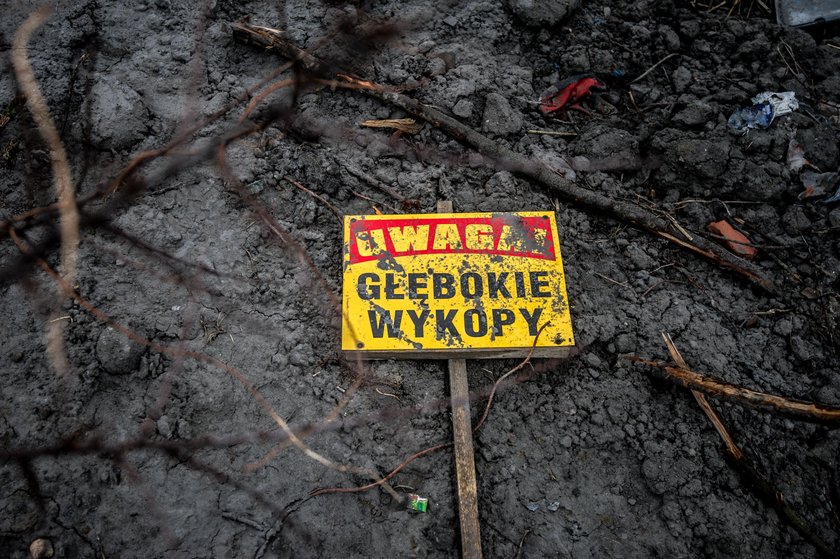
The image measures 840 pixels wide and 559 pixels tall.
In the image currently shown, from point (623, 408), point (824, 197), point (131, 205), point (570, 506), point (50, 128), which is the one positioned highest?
point (50, 128)

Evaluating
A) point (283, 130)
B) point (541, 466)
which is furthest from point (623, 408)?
point (283, 130)

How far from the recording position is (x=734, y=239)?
8.39 ft

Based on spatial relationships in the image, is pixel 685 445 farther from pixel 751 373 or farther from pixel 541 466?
pixel 541 466

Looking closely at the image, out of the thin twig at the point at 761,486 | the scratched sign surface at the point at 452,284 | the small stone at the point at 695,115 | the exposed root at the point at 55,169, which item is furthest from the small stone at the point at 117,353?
the small stone at the point at 695,115

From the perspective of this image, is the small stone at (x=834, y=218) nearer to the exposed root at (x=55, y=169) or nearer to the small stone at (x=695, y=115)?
the small stone at (x=695, y=115)

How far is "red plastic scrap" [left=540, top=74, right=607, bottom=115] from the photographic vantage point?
2914 mm

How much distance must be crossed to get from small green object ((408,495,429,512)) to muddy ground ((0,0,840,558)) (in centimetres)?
3

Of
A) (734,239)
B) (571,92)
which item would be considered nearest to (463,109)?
(571,92)

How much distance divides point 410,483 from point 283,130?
6.35ft

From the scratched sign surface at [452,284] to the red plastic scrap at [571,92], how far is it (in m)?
0.85

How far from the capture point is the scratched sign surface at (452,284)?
7.25 feet

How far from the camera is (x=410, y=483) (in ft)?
6.81

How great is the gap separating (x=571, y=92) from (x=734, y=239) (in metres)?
1.21

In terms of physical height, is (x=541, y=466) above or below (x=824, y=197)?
below
